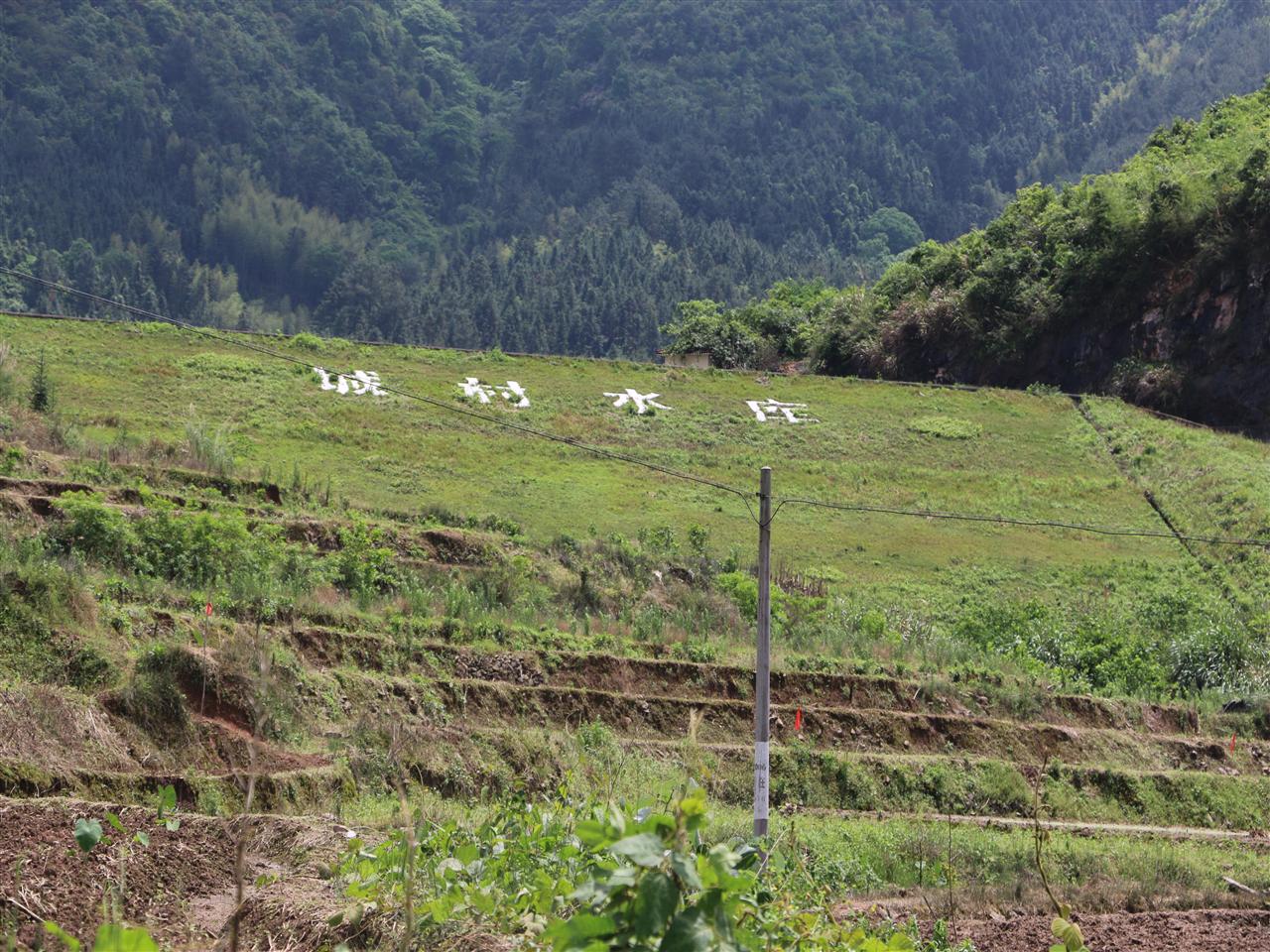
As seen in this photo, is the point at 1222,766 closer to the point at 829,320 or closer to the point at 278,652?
the point at 278,652

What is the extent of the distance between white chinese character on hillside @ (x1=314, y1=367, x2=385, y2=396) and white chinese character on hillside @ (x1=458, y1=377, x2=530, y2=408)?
235 cm

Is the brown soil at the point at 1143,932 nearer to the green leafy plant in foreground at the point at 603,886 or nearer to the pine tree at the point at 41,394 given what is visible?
the green leafy plant in foreground at the point at 603,886

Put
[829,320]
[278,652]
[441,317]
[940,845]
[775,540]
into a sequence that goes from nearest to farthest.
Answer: [940,845], [278,652], [775,540], [829,320], [441,317]

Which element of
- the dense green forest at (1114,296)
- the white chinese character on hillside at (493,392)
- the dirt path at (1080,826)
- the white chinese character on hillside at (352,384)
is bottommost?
the dirt path at (1080,826)

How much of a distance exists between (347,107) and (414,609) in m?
180

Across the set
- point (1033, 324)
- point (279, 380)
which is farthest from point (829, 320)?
point (279, 380)

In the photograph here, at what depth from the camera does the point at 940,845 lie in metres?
18.9

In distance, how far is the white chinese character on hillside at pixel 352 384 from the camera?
40656 millimetres

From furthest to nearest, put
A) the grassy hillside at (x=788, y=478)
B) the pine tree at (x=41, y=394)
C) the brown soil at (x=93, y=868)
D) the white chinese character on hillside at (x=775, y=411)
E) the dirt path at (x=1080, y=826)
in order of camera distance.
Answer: the white chinese character on hillside at (x=775, y=411), the pine tree at (x=41, y=394), the grassy hillside at (x=788, y=478), the dirt path at (x=1080, y=826), the brown soil at (x=93, y=868)

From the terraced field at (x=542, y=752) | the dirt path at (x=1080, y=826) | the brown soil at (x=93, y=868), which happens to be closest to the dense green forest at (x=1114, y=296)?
the terraced field at (x=542, y=752)

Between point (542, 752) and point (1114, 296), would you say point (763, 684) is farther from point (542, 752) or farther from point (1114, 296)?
point (1114, 296)

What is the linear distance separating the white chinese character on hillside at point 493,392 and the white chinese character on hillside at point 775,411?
6.37 meters

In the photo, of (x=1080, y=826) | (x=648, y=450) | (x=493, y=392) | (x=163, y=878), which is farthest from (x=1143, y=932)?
(x=493, y=392)

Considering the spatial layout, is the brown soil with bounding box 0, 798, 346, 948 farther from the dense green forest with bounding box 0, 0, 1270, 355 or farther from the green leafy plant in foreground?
the dense green forest with bounding box 0, 0, 1270, 355
